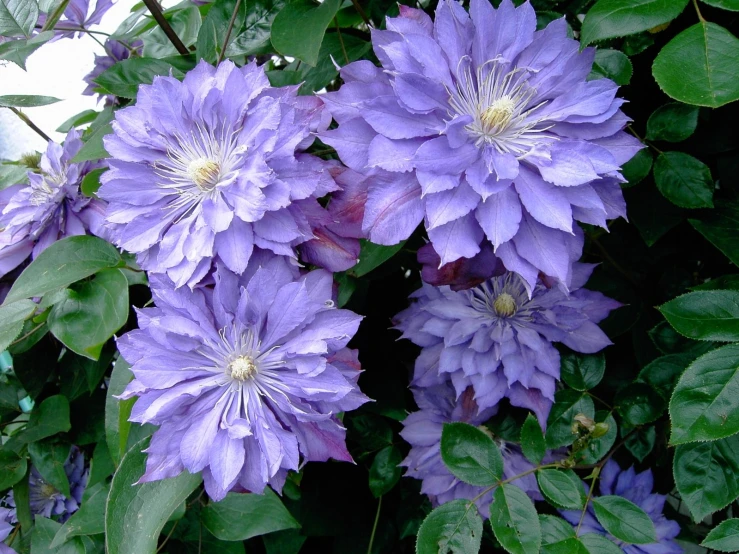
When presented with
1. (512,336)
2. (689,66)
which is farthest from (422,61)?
(512,336)

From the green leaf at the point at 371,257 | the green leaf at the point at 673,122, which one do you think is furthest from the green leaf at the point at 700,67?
the green leaf at the point at 371,257

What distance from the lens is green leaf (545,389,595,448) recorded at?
0.69m

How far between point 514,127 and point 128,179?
352mm

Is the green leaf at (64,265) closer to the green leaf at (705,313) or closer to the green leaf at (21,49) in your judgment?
the green leaf at (21,49)

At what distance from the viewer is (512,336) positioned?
0.70 meters

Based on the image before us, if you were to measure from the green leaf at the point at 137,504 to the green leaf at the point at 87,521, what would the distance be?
0.17 m

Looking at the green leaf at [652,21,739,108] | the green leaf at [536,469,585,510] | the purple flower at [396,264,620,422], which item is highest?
the green leaf at [652,21,739,108]

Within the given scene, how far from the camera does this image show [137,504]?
602mm

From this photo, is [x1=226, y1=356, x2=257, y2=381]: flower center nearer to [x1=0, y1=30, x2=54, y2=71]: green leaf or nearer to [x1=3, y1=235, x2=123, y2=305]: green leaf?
[x1=3, y1=235, x2=123, y2=305]: green leaf

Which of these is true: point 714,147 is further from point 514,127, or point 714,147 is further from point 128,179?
point 128,179

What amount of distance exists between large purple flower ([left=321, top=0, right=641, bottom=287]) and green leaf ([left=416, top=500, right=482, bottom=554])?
0.27 metres

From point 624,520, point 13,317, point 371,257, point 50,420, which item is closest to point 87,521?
point 50,420

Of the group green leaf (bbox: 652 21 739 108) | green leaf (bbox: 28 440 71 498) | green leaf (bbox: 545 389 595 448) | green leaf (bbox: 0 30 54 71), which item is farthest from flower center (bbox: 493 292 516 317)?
green leaf (bbox: 28 440 71 498)

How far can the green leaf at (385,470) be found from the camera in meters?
0.82
